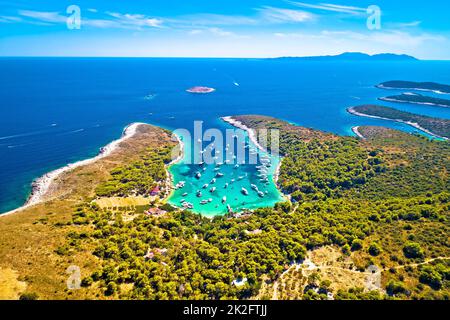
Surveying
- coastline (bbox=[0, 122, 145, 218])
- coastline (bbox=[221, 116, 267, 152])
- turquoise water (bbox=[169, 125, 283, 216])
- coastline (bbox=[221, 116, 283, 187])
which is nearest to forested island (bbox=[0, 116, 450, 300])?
coastline (bbox=[0, 122, 145, 218])

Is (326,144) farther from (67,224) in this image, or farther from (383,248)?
(67,224)

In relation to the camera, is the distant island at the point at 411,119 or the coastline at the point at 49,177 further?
the distant island at the point at 411,119

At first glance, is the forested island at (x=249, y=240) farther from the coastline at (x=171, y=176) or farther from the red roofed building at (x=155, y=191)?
the coastline at (x=171, y=176)

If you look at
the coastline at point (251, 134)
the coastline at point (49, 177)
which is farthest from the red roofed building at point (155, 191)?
the coastline at point (251, 134)

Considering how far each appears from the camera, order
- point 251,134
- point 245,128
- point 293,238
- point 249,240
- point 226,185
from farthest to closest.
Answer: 1. point 245,128
2. point 251,134
3. point 226,185
4. point 249,240
5. point 293,238

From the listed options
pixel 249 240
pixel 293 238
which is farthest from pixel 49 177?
pixel 293 238

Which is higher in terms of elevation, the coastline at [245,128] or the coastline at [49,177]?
the coastline at [245,128]

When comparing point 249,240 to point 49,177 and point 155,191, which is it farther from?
point 49,177
